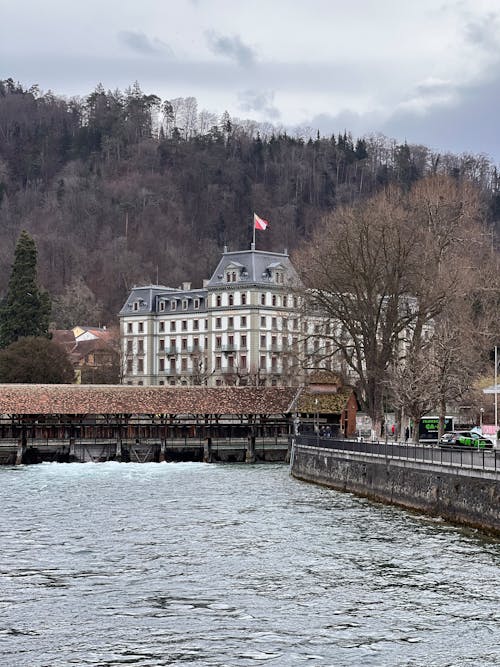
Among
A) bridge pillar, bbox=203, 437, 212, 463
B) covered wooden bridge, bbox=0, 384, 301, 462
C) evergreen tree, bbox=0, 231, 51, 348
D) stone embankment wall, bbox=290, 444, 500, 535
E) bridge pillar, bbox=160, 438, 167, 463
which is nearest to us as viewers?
stone embankment wall, bbox=290, 444, 500, 535

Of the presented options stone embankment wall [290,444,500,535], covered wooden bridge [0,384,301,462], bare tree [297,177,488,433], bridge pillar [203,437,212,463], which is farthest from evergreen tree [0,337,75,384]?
stone embankment wall [290,444,500,535]

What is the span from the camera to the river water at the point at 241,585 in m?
22.0

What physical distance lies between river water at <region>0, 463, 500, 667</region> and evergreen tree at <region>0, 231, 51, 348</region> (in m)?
56.0

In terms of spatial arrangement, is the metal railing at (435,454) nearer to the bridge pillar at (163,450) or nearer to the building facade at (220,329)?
the bridge pillar at (163,450)

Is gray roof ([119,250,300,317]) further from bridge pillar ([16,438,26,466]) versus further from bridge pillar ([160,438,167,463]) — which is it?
bridge pillar ([16,438,26,466])

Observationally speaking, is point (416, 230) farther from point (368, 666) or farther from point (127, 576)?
point (368, 666)

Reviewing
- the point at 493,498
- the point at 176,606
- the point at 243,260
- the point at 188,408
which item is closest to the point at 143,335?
the point at 243,260

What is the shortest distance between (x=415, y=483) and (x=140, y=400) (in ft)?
118

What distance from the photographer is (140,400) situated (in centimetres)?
7644

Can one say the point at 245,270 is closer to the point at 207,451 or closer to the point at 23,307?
the point at 23,307

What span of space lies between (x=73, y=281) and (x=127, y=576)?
146 m

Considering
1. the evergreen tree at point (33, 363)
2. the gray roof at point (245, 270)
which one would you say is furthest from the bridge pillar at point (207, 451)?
the gray roof at point (245, 270)

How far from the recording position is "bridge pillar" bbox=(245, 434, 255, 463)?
242 feet

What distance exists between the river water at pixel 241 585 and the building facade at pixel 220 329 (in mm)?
64150
